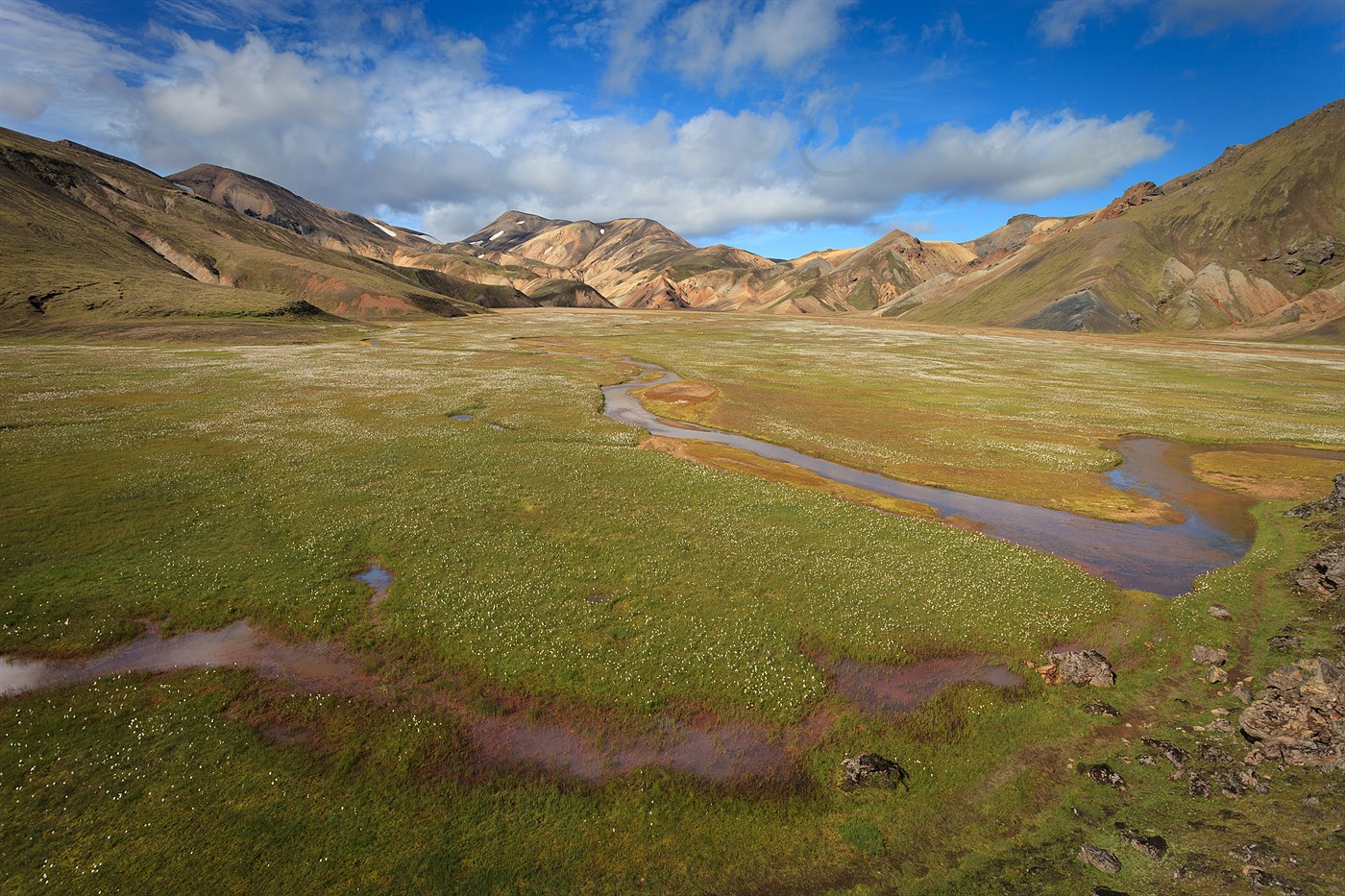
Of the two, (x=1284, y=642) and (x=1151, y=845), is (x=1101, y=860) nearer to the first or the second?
(x=1151, y=845)

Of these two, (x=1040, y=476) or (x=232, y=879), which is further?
(x=1040, y=476)

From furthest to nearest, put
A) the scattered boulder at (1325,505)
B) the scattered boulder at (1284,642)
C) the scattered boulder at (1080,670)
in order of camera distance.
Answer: the scattered boulder at (1325,505), the scattered boulder at (1284,642), the scattered boulder at (1080,670)

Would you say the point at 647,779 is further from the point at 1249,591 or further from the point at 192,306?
the point at 192,306

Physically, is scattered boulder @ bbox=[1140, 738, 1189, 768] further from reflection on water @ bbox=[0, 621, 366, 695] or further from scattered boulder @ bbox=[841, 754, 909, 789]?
reflection on water @ bbox=[0, 621, 366, 695]

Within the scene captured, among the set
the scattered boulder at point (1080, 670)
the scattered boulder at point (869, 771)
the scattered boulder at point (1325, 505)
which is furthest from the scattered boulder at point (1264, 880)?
the scattered boulder at point (1325, 505)

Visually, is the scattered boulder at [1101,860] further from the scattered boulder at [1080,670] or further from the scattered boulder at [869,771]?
the scattered boulder at [1080,670]

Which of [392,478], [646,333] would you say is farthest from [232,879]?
[646,333]

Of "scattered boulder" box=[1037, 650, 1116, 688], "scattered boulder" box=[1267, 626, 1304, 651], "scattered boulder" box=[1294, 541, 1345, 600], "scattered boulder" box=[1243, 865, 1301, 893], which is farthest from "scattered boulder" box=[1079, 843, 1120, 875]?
"scattered boulder" box=[1294, 541, 1345, 600]
